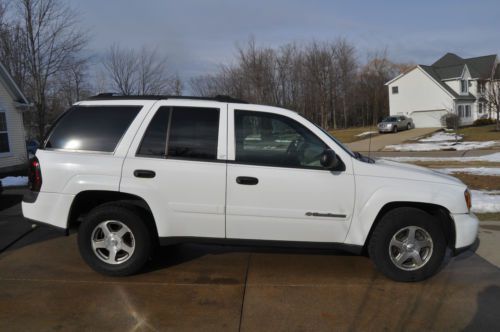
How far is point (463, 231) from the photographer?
4.49 metres

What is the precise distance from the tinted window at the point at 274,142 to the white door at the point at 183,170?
8.2 inches

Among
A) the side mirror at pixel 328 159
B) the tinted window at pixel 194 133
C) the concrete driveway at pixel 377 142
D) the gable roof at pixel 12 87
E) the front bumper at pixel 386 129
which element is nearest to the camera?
the side mirror at pixel 328 159

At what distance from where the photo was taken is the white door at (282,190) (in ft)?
14.3

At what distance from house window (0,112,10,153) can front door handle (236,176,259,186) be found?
18.4 meters

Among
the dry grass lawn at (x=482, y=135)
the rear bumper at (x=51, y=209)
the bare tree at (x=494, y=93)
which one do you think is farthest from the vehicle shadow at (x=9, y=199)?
the bare tree at (x=494, y=93)

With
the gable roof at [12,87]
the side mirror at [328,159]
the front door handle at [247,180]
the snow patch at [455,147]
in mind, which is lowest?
the snow patch at [455,147]

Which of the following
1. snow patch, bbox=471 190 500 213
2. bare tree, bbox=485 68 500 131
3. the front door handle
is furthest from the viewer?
bare tree, bbox=485 68 500 131

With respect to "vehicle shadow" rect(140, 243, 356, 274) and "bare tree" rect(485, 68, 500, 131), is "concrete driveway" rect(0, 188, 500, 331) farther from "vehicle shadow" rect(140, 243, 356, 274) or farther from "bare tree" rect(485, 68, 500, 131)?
"bare tree" rect(485, 68, 500, 131)

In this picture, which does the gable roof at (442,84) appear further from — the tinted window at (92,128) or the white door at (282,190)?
the tinted window at (92,128)

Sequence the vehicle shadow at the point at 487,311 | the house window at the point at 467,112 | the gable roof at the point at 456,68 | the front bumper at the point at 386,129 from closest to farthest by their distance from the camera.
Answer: the vehicle shadow at the point at 487,311, the front bumper at the point at 386,129, the gable roof at the point at 456,68, the house window at the point at 467,112

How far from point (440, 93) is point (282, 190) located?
150 feet

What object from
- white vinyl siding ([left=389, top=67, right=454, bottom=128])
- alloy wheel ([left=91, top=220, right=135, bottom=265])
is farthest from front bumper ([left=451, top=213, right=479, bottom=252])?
white vinyl siding ([left=389, top=67, right=454, bottom=128])

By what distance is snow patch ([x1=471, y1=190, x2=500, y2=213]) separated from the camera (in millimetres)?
7523

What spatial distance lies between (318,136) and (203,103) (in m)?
1.25
